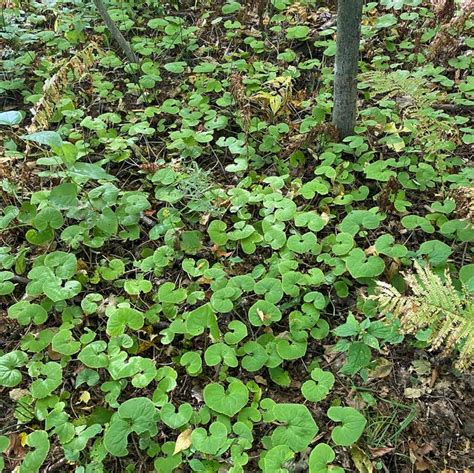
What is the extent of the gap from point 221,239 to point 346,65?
136 centimetres

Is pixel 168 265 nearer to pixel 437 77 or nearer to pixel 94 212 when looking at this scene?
pixel 94 212

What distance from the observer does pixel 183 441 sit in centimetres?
213

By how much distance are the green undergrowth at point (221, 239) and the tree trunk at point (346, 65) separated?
0.12 meters

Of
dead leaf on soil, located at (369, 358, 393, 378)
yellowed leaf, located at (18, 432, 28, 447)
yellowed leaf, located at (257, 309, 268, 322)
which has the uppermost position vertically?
yellowed leaf, located at (257, 309, 268, 322)

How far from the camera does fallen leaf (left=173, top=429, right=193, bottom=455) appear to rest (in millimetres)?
2100

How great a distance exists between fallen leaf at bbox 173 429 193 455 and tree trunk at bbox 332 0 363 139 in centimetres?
220

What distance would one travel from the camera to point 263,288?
252 centimetres

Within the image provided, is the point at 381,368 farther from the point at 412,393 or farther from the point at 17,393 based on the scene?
the point at 17,393

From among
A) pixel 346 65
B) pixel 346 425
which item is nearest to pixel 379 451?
pixel 346 425

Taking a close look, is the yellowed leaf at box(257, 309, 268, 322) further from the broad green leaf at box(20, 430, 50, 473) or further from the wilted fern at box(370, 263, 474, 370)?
the broad green leaf at box(20, 430, 50, 473)

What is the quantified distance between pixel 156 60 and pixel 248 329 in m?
2.82

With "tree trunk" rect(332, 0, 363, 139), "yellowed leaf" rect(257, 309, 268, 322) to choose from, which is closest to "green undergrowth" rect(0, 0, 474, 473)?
"yellowed leaf" rect(257, 309, 268, 322)

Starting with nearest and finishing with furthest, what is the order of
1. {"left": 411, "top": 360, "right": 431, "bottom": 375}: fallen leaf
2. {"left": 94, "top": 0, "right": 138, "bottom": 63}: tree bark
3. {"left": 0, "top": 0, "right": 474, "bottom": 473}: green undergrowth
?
{"left": 0, "top": 0, "right": 474, "bottom": 473}: green undergrowth → {"left": 411, "top": 360, "right": 431, "bottom": 375}: fallen leaf → {"left": 94, "top": 0, "right": 138, "bottom": 63}: tree bark

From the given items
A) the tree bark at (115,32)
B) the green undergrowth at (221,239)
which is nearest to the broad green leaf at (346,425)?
the green undergrowth at (221,239)
